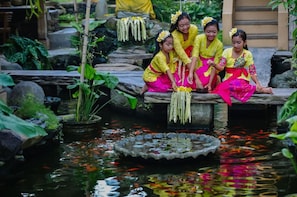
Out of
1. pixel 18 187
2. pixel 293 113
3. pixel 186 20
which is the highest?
pixel 186 20

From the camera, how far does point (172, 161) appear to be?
21.3 ft

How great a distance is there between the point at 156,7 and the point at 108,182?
10.7 metres

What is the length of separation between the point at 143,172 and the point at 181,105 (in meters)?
2.04

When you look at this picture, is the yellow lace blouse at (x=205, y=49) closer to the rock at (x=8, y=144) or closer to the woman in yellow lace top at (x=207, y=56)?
the woman in yellow lace top at (x=207, y=56)

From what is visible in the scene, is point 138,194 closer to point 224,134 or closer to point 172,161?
point 172,161

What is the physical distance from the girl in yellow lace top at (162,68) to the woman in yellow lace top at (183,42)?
0.12 m

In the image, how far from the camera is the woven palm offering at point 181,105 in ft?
26.8

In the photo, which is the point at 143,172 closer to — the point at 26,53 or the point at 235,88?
the point at 235,88

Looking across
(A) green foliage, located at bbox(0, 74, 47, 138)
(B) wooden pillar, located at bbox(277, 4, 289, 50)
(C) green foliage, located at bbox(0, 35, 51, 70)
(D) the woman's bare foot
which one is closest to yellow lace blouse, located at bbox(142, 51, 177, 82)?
(D) the woman's bare foot

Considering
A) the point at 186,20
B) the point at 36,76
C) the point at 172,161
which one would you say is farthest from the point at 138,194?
the point at 36,76

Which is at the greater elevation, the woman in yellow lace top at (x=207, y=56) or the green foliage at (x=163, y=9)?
the green foliage at (x=163, y=9)

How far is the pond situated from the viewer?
568cm

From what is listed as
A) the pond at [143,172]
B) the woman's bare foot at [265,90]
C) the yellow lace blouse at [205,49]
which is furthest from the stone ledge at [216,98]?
the yellow lace blouse at [205,49]

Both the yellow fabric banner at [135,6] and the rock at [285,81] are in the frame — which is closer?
the rock at [285,81]
